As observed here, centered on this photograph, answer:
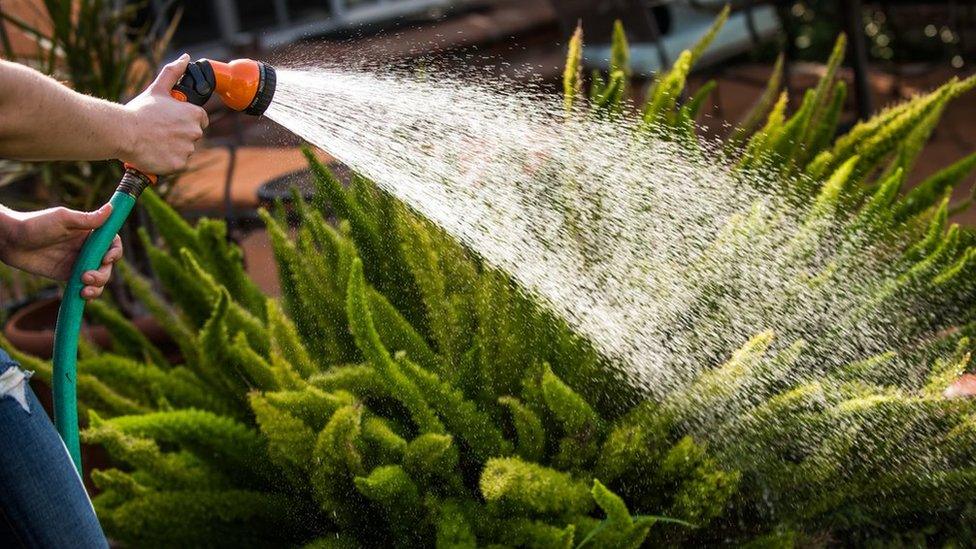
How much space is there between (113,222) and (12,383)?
267 mm

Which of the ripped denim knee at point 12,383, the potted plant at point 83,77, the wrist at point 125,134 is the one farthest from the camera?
the potted plant at point 83,77

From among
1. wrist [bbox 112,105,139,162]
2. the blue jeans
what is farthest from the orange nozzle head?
the blue jeans

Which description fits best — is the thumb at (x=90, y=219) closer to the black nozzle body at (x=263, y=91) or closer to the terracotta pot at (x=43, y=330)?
the black nozzle body at (x=263, y=91)

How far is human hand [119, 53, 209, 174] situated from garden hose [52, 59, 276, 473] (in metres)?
0.03

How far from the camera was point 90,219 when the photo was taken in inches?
53.8

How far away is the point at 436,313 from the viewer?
181 centimetres

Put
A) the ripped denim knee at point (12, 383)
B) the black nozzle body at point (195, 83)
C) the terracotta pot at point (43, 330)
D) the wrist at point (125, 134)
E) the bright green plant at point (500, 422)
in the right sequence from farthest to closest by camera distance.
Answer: the terracotta pot at point (43, 330), the bright green plant at point (500, 422), the black nozzle body at point (195, 83), the wrist at point (125, 134), the ripped denim knee at point (12, 383)

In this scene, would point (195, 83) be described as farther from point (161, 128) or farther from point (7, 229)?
point (7, 229)

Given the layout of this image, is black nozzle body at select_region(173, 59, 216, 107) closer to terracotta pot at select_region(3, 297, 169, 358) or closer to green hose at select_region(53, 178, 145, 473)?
green hose at select_region(53, 178, 145, 473)

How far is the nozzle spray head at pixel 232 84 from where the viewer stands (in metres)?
1.40

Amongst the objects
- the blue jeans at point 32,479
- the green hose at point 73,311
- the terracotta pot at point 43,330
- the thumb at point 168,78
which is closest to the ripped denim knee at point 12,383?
the blue jeans at point 32,479

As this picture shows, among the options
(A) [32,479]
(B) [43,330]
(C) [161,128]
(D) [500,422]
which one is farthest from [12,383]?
(B) [43,330]

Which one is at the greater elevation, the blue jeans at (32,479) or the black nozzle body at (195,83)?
the black nozzle body at (195,83)

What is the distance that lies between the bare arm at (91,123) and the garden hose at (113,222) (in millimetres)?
31
